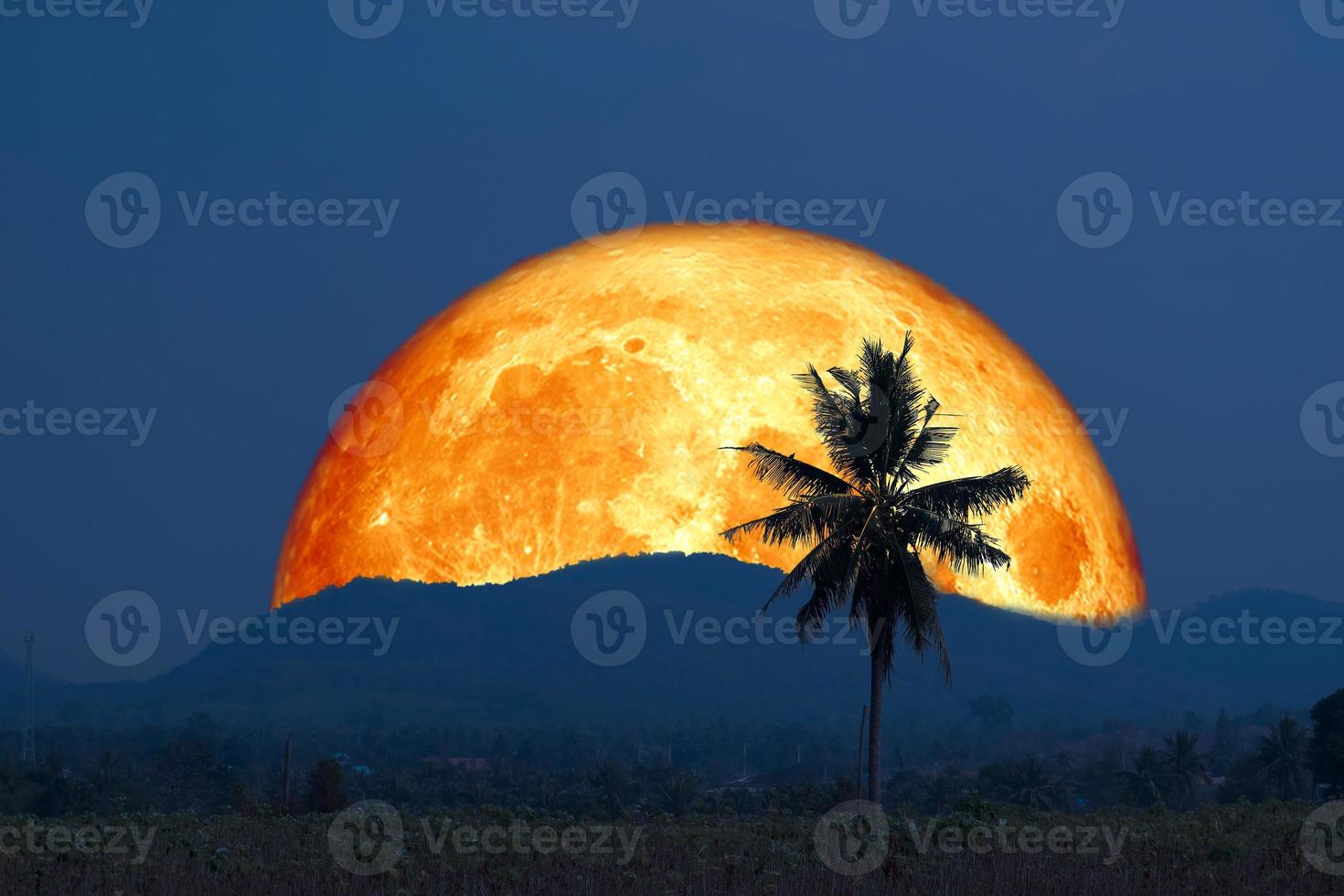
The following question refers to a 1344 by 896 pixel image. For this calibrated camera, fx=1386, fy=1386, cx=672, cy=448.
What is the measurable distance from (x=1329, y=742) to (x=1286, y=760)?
13491mm

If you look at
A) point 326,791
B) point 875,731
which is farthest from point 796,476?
point 326,791

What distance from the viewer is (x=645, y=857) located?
105 feet

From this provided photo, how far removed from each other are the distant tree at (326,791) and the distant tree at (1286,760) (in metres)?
62.1

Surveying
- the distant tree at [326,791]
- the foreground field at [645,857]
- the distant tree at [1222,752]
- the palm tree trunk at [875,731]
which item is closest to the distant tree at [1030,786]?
the distant tree at [1222,752]

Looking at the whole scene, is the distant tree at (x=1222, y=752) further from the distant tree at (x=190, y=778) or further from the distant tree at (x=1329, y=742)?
the distant tree at (x=190, y=778)

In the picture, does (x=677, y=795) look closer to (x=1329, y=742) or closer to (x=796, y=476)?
(x=1329, y=742)

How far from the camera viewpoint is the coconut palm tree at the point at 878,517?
34875 millimetres

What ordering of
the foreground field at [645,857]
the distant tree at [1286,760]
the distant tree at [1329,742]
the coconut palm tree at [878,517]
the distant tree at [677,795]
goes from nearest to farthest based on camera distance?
the foreground field at [645,857], the coconut palm tree at [878,517], the distant tree at [677,795], the distant tree at [1329,742], the distant tree at [1286,760]

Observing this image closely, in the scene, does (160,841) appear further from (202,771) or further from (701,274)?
(202,771)

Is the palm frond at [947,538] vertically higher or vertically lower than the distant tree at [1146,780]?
higher

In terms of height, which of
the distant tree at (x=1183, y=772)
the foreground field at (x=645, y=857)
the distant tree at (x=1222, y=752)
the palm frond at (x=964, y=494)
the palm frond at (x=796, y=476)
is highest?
the palm frond at (x=796, y=476)

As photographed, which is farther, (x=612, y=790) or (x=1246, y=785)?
(x=1246, y=785)

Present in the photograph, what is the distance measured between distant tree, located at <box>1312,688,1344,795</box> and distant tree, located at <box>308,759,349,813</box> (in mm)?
54496

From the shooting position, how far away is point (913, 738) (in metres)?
199
